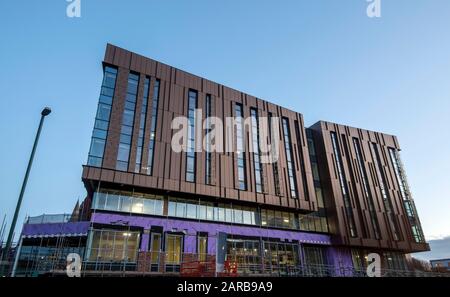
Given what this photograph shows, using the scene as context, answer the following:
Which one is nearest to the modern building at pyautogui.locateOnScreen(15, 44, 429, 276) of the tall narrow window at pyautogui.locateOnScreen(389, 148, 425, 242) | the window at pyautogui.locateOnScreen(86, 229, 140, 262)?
the window at pyautogui.locateOnScreen(86, 229, 140, 262)

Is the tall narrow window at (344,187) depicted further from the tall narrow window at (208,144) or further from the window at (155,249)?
the window at (155,249)

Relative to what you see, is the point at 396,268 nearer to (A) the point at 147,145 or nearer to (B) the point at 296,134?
(B) the point at 296,134

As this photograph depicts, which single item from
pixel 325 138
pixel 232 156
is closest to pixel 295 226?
pixel 232 156

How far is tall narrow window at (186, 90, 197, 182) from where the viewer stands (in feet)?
105

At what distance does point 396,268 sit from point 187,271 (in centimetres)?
3416

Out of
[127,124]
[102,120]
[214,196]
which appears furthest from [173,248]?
[102,120]

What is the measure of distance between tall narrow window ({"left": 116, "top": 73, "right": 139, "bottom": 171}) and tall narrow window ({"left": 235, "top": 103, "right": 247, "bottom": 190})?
526 inches

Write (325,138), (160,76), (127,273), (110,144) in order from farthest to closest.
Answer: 1. (325,138)
2. (160,76)
3. (110,144)
4. (127,273)

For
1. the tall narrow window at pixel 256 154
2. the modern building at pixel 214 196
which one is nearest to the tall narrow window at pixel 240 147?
the modern building at pixel 214 196

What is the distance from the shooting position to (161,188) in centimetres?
2917

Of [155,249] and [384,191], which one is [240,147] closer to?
[155,249]

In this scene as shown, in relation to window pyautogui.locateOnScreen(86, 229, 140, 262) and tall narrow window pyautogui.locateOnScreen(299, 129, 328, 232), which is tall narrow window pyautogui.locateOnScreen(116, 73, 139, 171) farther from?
tall narrow window pyautogui.locateOnScreen(299, 129, 328, 232)

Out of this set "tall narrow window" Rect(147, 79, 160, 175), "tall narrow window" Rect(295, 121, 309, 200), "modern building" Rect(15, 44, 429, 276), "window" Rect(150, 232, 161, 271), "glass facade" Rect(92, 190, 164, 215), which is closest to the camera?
"window" Rect(150, 232, 161, 271)

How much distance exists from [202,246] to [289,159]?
1821 cm
